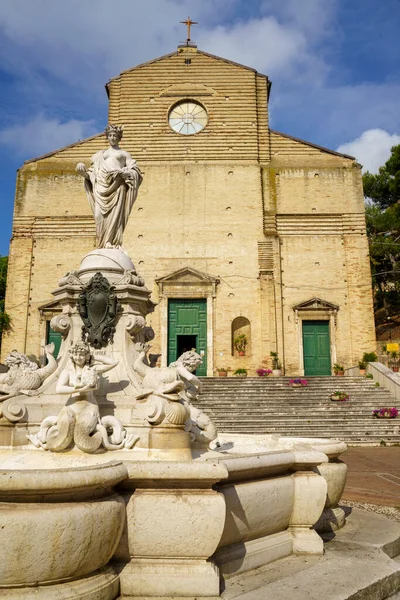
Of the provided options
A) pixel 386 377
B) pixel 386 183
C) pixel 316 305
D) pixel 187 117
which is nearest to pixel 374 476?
pixel 386 377

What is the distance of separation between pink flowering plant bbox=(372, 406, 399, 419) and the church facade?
7349 mm

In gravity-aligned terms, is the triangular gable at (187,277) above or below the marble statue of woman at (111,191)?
above

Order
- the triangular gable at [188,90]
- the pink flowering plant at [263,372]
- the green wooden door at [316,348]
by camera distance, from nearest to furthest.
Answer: the pink flowering plant at [263,372], the green wooden door at [316,348], the triangular gable at [188,90]

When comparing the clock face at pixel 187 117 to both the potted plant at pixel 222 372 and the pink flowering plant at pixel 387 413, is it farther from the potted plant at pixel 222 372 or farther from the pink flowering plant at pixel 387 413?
the pink flowering plant at pixel 387 413

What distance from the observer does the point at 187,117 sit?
88.2ft

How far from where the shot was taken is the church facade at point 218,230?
23891mm

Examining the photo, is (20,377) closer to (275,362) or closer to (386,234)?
(275,362)

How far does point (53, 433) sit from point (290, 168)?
77.4 ft

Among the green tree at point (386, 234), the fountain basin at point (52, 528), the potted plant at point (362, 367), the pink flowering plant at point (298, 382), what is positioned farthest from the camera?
the green tree at point (386, 234)

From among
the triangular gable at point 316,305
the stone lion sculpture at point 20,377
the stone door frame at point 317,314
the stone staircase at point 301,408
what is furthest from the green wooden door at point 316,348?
the stone lion sculpture at point 20,377

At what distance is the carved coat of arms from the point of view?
20.0 feet

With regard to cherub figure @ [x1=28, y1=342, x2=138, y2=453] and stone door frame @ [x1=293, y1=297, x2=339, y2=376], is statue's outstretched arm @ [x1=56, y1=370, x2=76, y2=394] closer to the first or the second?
cherub figure @ [x1=28, y1=342, x2=138, y2=453]

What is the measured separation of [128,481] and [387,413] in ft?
47.6

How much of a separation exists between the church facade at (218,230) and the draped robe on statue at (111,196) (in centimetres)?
1633
